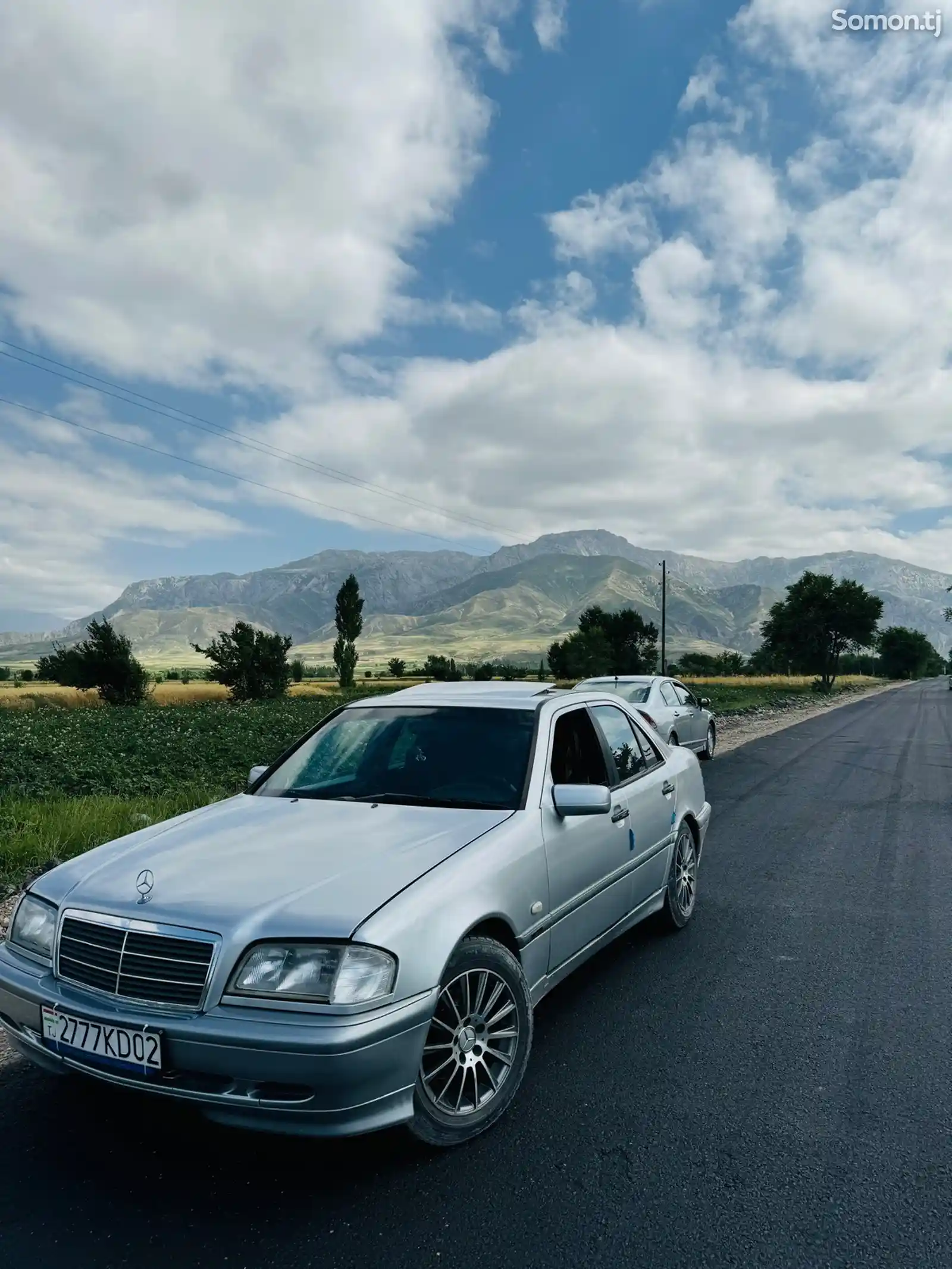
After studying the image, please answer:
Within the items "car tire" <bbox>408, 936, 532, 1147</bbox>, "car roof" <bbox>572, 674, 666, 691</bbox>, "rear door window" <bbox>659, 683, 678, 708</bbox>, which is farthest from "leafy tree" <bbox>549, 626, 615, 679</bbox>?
"car tire" <bbox>408, 936, 532, 1147</bbox>

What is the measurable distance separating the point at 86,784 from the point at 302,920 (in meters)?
9.01

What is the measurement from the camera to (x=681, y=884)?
17.4 ft

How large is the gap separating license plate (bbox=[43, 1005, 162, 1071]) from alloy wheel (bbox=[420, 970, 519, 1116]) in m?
0.87

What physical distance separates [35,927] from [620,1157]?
228 cm

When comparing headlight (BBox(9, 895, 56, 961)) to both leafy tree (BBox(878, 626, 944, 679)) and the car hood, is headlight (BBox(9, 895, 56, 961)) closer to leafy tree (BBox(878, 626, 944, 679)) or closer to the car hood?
the car hood

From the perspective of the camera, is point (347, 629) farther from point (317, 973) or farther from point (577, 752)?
point (317, 973)

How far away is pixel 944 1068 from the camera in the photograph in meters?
3.45

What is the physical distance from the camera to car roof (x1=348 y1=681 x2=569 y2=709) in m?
4.38

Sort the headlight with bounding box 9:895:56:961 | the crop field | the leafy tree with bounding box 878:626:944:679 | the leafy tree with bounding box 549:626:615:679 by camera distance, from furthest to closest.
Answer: the leafy tree with bounding box 878:626:944:679, the leafy tree with bounding box 549:626:615:679, the crop field, the headlight with bounding box 9:895:56:961

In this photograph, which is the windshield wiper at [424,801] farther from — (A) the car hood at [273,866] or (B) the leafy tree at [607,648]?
(B) the leafy tree at [607,648]

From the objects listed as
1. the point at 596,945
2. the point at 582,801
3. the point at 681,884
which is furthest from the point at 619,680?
the point at 582,801

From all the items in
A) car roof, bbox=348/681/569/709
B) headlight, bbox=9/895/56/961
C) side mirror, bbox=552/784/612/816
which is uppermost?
car roof, bbox=348/681/569/709

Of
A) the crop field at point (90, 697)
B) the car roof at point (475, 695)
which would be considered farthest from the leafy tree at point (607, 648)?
the car roof at point (475, 695)

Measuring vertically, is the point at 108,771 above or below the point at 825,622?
below
